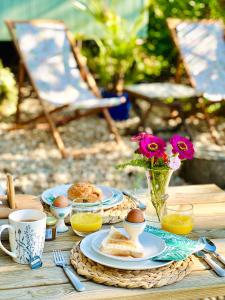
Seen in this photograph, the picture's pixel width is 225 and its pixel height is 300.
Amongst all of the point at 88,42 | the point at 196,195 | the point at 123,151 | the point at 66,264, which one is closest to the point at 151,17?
the point at 88,42

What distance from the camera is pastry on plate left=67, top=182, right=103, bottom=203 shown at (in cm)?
219

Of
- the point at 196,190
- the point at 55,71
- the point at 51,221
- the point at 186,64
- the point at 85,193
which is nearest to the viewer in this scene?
the point at 51,221

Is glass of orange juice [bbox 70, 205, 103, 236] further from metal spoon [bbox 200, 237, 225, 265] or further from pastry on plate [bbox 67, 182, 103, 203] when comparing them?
metal spoon [bbox 200, 237, 225, 265]

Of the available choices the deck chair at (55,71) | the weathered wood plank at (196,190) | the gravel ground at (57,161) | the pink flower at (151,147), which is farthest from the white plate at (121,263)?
the deck chair at (55,71)

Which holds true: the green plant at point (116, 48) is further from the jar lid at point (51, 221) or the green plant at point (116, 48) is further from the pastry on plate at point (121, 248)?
the pastry on plate at point (121, 248)

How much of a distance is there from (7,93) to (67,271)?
4806 mm

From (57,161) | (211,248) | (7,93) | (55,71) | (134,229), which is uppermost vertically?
(134,229)

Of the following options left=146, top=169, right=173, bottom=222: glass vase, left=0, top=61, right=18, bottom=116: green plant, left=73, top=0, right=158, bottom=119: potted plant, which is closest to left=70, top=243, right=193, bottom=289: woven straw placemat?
left=146, top=169, right=173, bottom=222: glass vase

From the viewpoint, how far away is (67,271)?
5.61ft

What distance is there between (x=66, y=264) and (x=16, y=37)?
13.3ft

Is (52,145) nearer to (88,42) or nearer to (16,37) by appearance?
(16,37)

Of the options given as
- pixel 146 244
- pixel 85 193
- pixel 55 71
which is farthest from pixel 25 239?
pixel 55 71

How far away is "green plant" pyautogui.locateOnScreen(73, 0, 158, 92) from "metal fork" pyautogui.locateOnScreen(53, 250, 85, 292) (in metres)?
4.61

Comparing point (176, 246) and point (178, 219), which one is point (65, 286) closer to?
point (176, 246)
